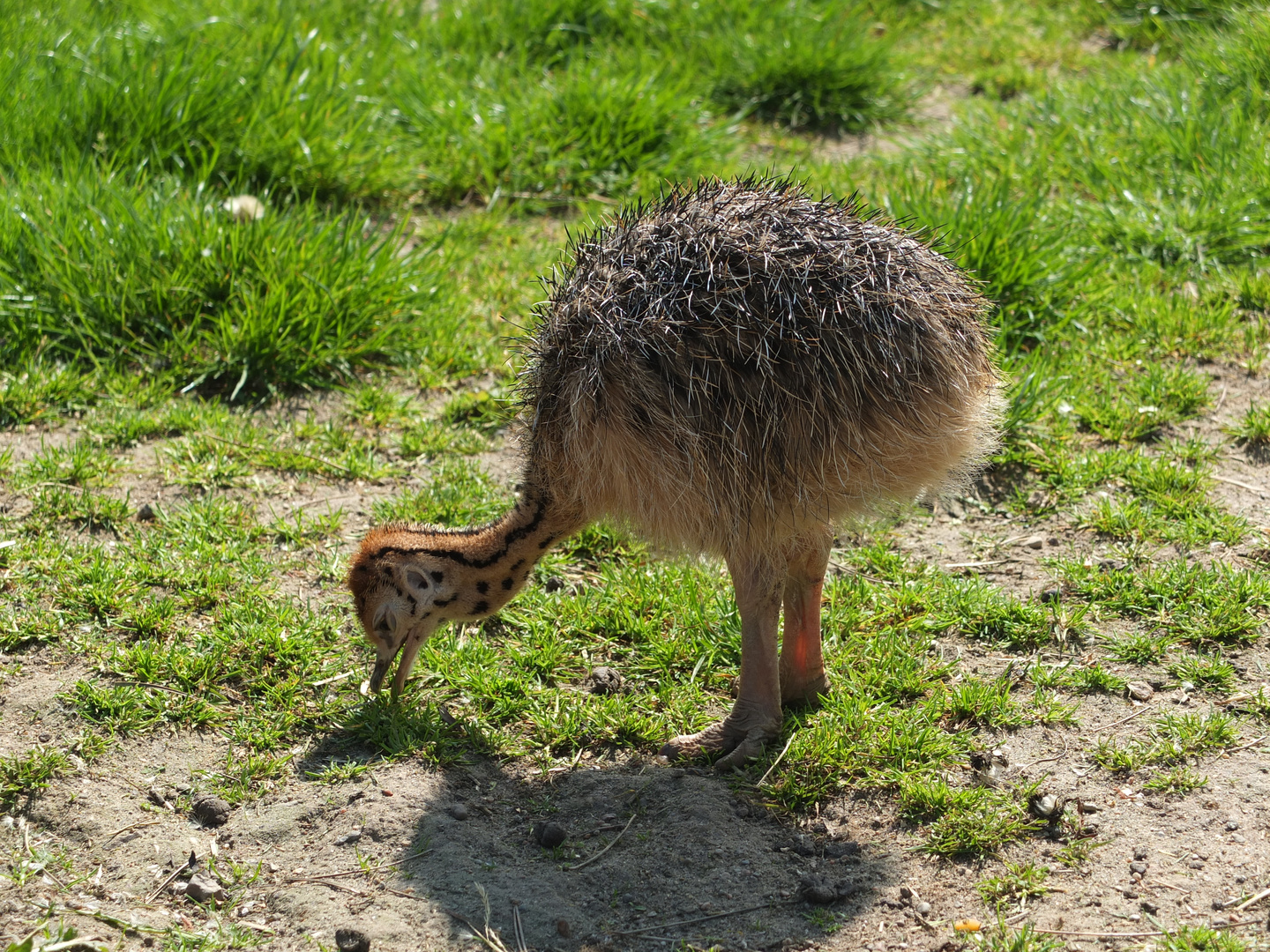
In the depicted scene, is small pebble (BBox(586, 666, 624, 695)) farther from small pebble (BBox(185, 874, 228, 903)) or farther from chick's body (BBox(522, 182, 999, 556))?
small pebble (BBox(185, 874, 228, 903))

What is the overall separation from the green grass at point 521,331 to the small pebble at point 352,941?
0.75 meters

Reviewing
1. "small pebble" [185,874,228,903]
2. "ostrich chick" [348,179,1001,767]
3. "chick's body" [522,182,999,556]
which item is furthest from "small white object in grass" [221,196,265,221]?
"small pebble" [185,874,228,903]

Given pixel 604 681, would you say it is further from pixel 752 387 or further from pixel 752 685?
pixel 752 387

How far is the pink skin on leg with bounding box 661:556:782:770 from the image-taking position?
409 cm

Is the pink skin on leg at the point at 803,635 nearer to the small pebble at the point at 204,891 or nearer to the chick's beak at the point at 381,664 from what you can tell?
the chick's beak at the point at 381,664

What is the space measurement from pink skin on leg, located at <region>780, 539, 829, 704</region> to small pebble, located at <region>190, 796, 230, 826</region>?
1892mm

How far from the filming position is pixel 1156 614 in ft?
15.5

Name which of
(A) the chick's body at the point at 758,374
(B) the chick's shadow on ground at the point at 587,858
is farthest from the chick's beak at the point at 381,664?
(A) the chick's body at the point at 758,374

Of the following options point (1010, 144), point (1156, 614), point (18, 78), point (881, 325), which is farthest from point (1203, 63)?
point (18, 78)

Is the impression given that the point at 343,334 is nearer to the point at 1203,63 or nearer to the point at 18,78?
the point at 18,78

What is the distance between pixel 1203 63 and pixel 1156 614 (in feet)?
15.9

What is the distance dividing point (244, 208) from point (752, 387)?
4078mm

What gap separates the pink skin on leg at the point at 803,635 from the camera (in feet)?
14.1

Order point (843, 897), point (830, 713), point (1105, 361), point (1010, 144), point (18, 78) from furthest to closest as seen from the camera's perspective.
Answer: point (1010, 144), point (18, 78), point (1105, 361), point (830, 713), point (843, 897)
